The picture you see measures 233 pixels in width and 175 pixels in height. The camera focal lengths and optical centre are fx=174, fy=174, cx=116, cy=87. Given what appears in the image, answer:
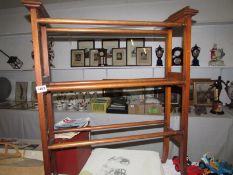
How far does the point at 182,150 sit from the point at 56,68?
7.94ft

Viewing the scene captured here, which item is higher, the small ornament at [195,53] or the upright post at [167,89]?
the small ornament at [195,53]

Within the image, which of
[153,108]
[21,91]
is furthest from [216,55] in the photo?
[21,91]

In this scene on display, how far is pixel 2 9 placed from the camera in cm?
278

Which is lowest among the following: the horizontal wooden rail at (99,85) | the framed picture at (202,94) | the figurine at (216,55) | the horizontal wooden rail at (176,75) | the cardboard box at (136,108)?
the cardboard box at (136,108)

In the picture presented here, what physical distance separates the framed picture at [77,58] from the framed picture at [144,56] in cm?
88

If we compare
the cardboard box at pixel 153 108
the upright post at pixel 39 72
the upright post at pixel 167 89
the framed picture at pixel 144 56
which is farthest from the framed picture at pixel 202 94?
the upright post at pixel 39 72

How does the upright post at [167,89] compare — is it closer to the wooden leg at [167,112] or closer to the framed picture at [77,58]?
the wooden leg at [167,112]

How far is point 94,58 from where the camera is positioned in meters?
2.77

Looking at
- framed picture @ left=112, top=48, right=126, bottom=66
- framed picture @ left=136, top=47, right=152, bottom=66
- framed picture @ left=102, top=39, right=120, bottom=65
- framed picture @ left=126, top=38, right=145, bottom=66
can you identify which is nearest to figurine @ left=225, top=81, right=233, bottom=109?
framed picture @ left=136, top=47, right=152, bottom=66

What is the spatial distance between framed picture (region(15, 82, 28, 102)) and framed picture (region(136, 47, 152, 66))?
6.86 feet

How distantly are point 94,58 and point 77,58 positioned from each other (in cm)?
29

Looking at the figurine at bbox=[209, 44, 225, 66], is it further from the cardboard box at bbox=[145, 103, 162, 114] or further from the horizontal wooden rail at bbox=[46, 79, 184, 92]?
the horizontal wooden rail at bbox=[46, 79, 184, 92]

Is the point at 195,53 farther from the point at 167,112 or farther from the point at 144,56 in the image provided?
the point at 167,112

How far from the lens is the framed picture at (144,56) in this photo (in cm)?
270
